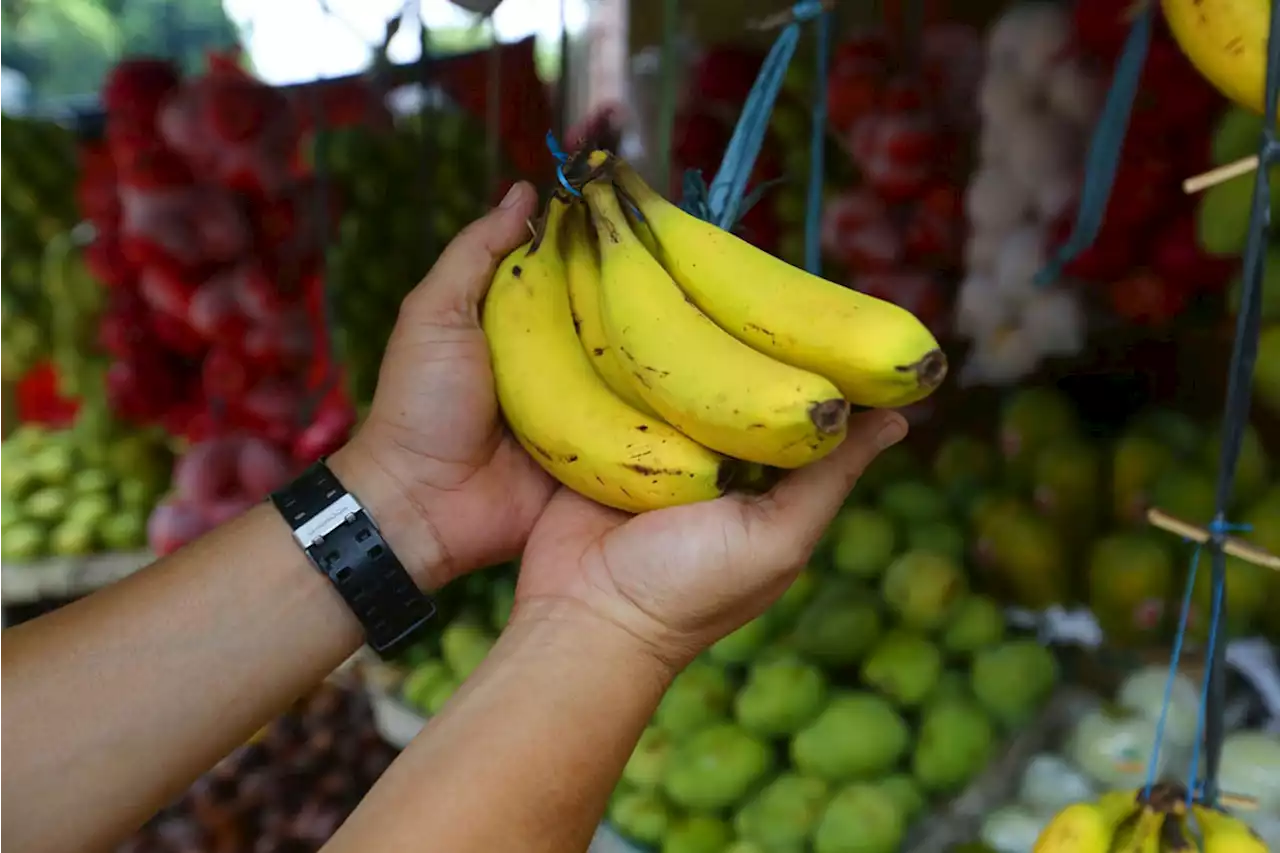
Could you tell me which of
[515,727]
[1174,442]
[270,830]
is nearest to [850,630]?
[1174,442]

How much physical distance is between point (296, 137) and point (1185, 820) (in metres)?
1.91

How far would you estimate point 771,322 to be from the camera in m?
0.70

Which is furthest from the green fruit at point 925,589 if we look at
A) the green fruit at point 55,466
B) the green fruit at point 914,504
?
the green fruit at point 55,466

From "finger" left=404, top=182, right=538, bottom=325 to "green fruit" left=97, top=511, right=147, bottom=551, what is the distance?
75.1 inches

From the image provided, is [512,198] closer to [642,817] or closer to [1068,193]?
[1068,193]

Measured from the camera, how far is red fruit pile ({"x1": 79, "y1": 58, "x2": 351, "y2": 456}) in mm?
1829

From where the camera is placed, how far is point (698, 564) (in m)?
0.72

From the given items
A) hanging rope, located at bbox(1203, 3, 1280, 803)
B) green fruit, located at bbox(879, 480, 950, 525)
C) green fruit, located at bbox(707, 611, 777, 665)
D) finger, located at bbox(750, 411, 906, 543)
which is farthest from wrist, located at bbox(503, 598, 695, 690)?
green fruit, located at bbox(879, 480, 950, 525)

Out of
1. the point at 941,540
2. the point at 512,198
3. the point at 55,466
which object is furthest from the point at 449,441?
the point at 55,466

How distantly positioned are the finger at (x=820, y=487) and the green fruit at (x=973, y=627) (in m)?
0.65

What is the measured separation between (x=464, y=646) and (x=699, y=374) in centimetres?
122

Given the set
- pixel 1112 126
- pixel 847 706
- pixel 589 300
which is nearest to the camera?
pixel 1112 126

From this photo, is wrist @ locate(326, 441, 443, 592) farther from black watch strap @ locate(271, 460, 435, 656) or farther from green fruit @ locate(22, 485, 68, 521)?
green fruit @ locate(22, 485, 68, 521)

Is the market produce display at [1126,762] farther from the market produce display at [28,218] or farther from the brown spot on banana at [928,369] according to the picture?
the market produce display at [28,218]
